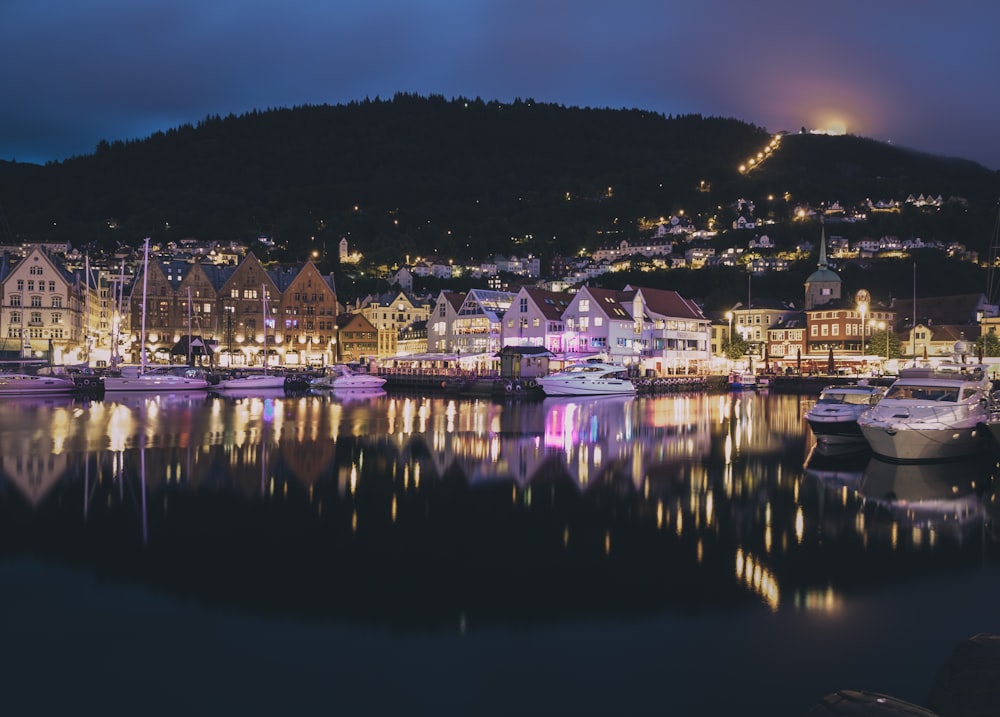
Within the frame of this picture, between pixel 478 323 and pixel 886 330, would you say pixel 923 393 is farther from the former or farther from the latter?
pixel 886 330

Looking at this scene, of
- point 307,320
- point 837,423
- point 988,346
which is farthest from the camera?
point 307,320

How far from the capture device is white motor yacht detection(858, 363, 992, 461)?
23.1 meters

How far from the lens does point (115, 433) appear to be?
1227 inches

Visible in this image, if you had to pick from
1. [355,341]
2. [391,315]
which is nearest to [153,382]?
[355,341]

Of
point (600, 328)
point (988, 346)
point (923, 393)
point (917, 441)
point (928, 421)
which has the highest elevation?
point (600, 328)

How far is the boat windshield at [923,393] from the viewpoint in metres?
24.4

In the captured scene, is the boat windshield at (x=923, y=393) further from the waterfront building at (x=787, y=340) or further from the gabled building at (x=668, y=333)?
the waterfront building at (x=787, y=340)

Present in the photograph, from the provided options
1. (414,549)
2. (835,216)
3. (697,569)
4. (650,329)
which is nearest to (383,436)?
(414,549)

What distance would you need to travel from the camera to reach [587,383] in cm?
6062

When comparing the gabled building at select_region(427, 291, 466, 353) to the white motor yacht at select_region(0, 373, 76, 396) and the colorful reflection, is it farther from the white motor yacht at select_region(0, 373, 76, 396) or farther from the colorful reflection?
the colorful reflection

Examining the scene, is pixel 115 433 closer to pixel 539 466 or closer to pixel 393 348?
pixel 539 466

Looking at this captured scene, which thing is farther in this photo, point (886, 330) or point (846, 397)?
point (886, 330)

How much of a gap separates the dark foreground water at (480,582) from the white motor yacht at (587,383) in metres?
34.7

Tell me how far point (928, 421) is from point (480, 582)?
17255 millimetres
